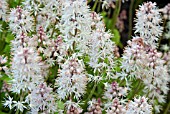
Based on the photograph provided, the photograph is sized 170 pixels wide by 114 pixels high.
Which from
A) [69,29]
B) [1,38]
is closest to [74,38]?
[69,29]

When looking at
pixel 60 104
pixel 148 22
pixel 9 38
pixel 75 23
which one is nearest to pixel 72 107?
pixel 60 104

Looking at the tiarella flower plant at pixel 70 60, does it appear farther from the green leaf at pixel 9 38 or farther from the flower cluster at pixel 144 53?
the green leaf at pixel 9 38

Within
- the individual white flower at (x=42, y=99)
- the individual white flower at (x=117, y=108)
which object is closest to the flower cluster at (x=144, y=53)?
the individual white flower at (x=117, y=108)

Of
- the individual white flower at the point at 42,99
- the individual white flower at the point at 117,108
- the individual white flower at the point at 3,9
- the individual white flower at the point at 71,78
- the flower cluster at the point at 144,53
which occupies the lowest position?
the individual white flower at the point at 117,108

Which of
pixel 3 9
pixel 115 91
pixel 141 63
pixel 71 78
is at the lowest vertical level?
pixel 115 91

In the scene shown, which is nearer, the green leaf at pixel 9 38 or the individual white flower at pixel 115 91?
the individual white flower at pixel 115 91

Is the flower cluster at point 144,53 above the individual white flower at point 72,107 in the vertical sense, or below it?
above

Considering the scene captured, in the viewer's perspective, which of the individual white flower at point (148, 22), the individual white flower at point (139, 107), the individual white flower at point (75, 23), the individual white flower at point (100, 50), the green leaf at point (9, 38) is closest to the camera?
the individual white flower at point (139, 107)

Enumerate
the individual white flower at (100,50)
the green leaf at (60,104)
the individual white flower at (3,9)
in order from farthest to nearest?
the individual white flower at (3,9) → the green leaf at (60,104) → the individual white flower at (100,50)

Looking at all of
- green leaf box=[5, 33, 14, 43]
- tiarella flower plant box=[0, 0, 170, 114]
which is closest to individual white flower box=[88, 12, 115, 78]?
tiarella flower plant box=[0, 0, 170, 114]

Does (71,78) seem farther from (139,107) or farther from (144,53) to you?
(144,53)

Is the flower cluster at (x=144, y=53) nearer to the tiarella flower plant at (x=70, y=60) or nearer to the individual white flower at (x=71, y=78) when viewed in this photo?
the tiarella flower plant at (x=70, y=60)

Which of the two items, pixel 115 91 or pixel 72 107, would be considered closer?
pixel 72 107
